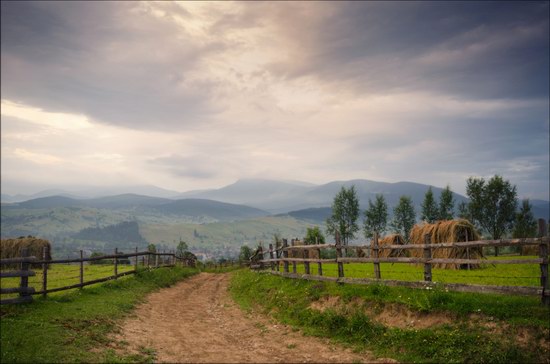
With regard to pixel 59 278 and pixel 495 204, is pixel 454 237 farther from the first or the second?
pixel 495 204

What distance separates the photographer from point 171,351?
39.9 ft

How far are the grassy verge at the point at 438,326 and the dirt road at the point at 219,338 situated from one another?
0.99 m

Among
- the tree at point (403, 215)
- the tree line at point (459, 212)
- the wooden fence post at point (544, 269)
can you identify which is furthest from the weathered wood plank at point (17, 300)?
the tree at point (403, 215)

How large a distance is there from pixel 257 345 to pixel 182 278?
25681 millimetres

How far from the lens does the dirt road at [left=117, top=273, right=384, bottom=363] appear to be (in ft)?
37.8

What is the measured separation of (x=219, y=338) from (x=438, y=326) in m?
7.90

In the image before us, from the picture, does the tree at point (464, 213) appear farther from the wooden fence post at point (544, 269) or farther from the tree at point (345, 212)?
the wooden fence post at point (544, 269)

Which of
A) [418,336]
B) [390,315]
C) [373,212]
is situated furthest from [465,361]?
[373,212]

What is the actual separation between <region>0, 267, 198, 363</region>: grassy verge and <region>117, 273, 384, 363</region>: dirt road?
874mm

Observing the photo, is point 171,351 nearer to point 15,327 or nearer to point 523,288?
point 15,327

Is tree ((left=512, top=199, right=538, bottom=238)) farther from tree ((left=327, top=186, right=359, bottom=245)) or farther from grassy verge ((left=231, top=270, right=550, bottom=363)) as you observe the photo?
grassy verge ((left=231, top=270, right=550, bottom=363))

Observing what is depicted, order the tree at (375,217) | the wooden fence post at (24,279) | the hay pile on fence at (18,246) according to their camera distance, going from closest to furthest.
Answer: the wooden fence post at (24,279), the hay pile on fence at (18,246), the tree at (375,217)

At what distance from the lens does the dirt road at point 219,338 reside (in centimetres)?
1152

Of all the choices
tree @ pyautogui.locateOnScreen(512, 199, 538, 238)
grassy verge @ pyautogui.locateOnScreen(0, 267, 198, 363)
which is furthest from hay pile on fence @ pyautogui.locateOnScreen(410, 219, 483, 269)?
tree @ pyautogui.locateOnScreen(512, 199, 538, 238)
